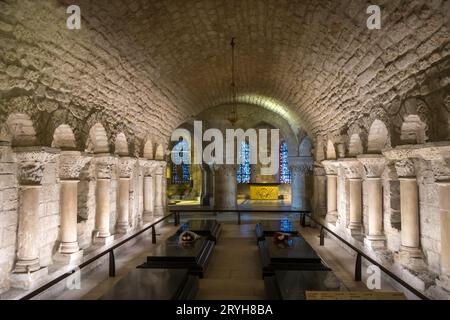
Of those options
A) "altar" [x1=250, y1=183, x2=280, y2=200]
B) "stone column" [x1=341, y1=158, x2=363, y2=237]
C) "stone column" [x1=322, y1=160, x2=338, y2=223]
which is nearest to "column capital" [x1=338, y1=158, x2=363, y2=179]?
"stone column" [x1=341, y1=158, x2=363, y2=237]

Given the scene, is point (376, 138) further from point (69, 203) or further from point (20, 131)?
point (20, 131)

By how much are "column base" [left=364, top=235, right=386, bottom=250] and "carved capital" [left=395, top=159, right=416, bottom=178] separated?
5.37ft

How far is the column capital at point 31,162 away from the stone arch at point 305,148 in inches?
420

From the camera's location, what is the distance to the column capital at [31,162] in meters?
4.36

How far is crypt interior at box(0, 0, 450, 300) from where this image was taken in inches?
161

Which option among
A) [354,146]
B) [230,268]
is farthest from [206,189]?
[230,268]

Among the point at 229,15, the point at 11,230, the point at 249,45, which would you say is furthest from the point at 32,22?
the point at 249,45

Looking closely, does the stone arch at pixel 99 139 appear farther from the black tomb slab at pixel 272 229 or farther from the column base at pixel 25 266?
the black tomb slab at pixel 272 229

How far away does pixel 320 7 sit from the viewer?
476 centimetres

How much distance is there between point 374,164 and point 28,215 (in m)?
5.70

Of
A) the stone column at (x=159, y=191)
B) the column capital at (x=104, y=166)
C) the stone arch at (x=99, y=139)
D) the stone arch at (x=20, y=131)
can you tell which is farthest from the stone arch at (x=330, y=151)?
the stone arch at (x=20, y=131)

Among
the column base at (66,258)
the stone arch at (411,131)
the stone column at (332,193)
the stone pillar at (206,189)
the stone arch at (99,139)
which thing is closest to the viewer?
the stone arch at (411,131)

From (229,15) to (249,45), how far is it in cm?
142
